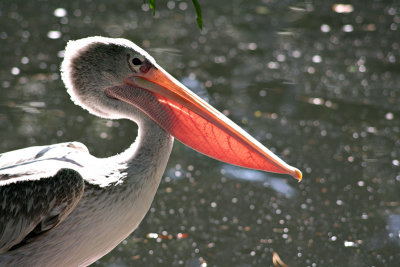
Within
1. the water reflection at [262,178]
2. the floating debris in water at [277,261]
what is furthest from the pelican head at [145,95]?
the water reflection at [262,178]

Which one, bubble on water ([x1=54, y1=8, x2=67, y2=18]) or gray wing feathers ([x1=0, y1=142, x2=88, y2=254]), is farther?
bubble on water ([x1=54, y1=8, x2=67, y2=18])

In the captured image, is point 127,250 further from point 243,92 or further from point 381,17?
point 381,17

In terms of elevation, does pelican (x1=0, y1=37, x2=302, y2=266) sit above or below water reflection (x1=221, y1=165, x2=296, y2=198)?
above

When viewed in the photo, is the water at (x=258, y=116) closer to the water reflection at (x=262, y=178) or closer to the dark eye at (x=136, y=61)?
the water reflection at (x=262, y=178)

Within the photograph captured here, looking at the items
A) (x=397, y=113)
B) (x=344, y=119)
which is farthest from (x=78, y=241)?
(x=397, y=113)

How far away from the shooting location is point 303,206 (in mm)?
3887

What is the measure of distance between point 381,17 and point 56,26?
3404 mm

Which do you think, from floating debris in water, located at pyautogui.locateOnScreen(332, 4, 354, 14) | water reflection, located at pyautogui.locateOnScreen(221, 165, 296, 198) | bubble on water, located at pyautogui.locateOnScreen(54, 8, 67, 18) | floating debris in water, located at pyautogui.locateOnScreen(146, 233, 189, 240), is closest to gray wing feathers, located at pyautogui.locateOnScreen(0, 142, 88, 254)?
floating debris in water, located at pyautogui.locateOnScreen(146, 233, 189, 240)

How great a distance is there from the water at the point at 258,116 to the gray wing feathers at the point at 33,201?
0.89 metres

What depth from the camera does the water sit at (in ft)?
11.7

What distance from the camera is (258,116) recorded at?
488 centimetres

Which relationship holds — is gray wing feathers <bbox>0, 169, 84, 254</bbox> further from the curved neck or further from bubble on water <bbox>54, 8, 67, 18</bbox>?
bubble on water <bbox>54, 8, 67, 18</bbox>

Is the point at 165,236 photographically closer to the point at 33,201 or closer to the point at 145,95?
the point at 145,95

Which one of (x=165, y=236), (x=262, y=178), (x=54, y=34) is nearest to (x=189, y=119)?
(x=165, y=236)
